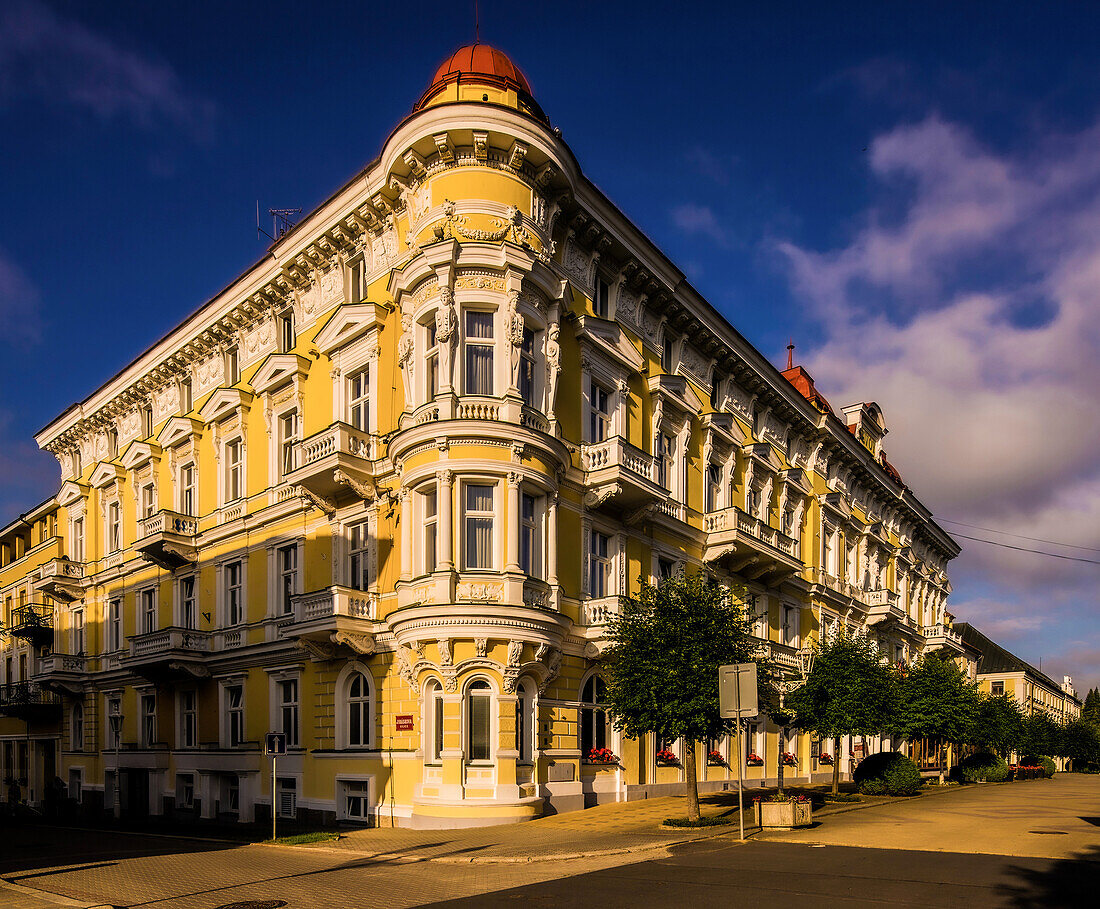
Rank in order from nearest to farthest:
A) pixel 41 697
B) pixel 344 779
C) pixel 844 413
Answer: pixel 344 779, pixel 41 697, pixel 844 413

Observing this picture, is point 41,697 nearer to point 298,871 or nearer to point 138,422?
point 138,422

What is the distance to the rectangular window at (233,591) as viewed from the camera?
3016 centimetres

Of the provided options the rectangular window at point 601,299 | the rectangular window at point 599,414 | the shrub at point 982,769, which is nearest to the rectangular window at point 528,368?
the rectangular window at point 599,414

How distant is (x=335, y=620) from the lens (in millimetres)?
23000

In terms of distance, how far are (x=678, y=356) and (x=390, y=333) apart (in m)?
10.7

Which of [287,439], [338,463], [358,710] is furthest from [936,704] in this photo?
[287,439]

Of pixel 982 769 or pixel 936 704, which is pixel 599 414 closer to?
pixel 936 704

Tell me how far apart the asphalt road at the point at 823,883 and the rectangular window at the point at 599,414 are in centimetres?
1347

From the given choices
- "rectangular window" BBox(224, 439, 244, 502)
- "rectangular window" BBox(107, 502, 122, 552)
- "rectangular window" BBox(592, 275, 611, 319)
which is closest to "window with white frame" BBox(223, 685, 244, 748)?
"rectangular window" BBox(224, 439, 244, 502)

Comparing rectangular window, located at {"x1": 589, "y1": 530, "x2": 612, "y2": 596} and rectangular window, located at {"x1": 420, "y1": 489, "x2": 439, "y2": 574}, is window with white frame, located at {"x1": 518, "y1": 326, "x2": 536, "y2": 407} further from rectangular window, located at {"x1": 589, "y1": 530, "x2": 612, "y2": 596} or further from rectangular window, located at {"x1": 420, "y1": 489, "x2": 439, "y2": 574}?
rectangular window, located at {"x1": 589, "y1": 530, "x2": 612, "y2": 596}

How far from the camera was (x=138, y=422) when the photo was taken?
38344mm

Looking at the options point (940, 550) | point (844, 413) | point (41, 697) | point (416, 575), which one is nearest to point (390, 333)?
point (416, 575)

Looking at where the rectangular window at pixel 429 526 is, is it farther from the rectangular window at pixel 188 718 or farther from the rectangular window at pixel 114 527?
the rectangular window at pixel 114 527

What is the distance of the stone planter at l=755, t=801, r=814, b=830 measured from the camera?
18797 mm
